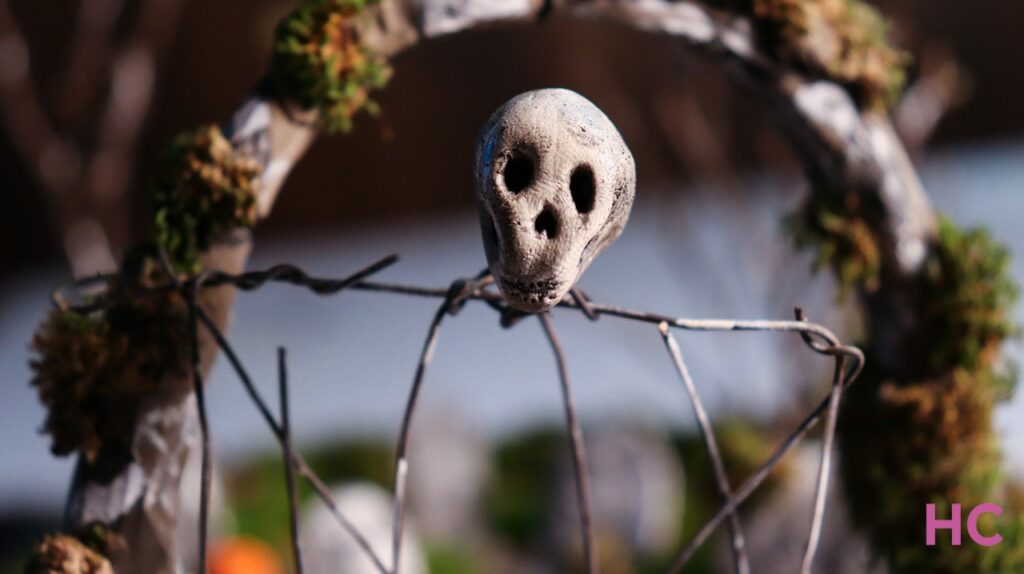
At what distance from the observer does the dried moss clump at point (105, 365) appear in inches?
18.0

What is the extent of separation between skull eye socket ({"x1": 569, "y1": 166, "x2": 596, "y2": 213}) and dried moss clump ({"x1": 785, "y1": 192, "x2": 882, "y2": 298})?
260 mm

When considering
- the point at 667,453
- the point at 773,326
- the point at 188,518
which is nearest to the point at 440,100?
the point at 667,453

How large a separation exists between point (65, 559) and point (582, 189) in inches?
10.8

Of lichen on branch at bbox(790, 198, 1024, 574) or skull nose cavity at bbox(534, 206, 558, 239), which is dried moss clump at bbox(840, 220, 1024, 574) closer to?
lichen on branch at bbox(790, 198, 1024, 574)

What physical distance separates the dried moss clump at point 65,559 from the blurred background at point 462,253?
2.59 ft

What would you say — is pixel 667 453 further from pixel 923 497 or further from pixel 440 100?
pixel 923 497

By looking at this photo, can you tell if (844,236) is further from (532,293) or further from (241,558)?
(241,558)

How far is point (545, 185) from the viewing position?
34 centimetres

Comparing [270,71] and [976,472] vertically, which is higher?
[270,71]

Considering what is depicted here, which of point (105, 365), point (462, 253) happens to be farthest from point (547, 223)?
point (462, 253)

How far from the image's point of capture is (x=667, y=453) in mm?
1810

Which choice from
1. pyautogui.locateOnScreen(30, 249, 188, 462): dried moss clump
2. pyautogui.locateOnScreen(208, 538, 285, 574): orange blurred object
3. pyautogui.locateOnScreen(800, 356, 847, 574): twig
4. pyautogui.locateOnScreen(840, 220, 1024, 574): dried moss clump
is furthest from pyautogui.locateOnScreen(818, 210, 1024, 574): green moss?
pyautogui.locateOnScreen(208, 538, 285, 574): orange blurred object

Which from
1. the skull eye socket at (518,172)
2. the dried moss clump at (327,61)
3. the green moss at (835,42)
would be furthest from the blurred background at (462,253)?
the skull eye socket at (518,172)

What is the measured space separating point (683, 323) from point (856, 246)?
0.70ft
